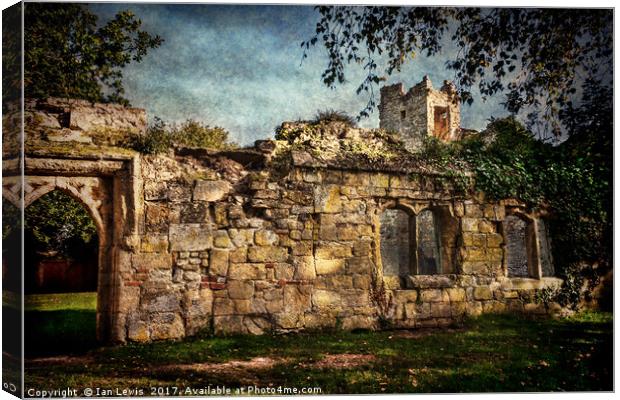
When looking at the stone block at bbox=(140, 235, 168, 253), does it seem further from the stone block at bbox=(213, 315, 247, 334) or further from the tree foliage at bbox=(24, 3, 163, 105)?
the tree foliage at bbox=(24, 3, 163, 105)

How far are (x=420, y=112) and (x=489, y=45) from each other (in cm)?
160

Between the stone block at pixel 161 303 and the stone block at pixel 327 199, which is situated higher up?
the stone block at pixel 327 199

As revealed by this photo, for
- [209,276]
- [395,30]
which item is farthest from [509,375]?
[395,30]

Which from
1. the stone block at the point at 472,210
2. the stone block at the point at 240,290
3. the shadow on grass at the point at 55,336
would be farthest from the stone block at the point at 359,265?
the shadow on grass at the point at 55,336

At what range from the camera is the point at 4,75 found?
455cm

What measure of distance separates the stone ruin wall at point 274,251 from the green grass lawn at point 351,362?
0.35 metres

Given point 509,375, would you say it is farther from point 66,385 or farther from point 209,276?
point 66,385

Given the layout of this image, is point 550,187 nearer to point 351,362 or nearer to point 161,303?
point 351,362

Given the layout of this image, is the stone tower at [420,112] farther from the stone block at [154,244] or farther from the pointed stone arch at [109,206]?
the pointed stone arch at [109,206]

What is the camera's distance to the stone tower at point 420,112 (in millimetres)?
5727

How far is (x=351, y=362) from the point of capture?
5055mm

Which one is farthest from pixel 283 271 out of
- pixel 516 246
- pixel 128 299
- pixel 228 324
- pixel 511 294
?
pixel 516 246

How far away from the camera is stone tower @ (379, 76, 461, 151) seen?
18.8 ft

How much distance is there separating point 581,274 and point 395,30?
16.0 ft
